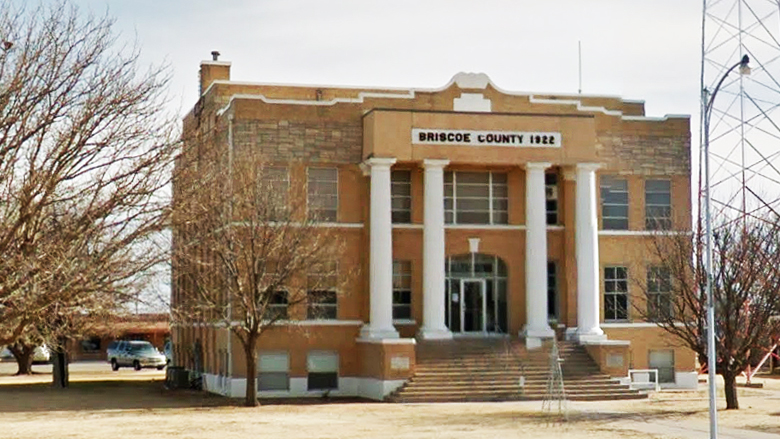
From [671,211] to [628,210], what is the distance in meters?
1.75

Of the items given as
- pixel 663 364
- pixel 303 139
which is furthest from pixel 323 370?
pixel 663 364

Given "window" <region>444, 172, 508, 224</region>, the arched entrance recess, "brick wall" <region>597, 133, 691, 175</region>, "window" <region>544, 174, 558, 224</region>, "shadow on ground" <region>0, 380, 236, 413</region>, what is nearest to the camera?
"shadow on ground" <region>0, 380, 236, 413</region>

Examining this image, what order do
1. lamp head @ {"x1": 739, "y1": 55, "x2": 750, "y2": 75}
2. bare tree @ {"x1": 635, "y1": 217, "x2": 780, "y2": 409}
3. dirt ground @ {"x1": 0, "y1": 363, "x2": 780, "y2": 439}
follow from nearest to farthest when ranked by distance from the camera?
1. lamp head @ {"x1": 739, "y1": 55, "x2": 750, "y2": 75}
2. dirt ground @ {"x1": 0, "y1": 363, "x2": 780, "y2": 439}
3. bare tree @ {"x1": 635, "y1": 217, "x2": 780, "y2": 409}

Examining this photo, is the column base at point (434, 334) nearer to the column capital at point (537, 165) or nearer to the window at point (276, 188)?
the column capital at point (537, 165)

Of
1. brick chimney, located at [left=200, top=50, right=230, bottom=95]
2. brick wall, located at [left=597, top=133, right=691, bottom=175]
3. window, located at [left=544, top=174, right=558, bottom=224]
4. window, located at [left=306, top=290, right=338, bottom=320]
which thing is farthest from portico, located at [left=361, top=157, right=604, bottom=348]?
brick chimney, located at [left=200, top=50, right=230, bottom=95]

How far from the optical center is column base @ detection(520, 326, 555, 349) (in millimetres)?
47656

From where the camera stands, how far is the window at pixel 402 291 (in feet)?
161

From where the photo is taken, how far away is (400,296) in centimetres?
4925

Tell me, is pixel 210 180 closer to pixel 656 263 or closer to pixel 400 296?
pixel 400 296

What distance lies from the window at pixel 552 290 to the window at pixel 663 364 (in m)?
4.50

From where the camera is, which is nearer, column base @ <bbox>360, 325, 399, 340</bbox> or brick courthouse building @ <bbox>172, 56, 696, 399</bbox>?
column base @ <bbox>360, 325, 399, 340</bbox>

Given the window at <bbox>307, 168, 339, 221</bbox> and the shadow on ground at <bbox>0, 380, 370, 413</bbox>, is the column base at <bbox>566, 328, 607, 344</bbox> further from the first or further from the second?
the window at <bbox>307, 168, 339, 221</bbox>

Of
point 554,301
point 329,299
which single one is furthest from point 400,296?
point 554,301

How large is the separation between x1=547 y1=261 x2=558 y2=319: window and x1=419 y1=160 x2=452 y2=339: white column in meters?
4.88
